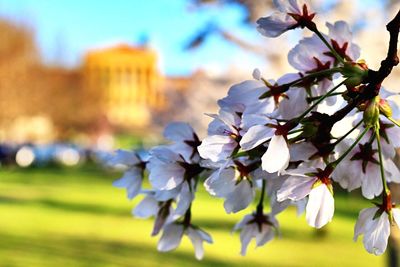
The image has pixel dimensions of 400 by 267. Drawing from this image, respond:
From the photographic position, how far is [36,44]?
37250 mm

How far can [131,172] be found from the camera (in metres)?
1.16

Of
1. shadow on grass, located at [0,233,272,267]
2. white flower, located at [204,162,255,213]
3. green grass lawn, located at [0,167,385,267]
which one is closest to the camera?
white flower, located at [204,162,255,213]

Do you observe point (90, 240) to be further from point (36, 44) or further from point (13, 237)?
point (36, 44)

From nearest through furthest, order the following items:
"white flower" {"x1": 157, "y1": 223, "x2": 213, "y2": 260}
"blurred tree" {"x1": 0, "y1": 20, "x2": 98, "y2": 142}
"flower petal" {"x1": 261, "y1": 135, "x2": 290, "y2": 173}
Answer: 1. "flower petal" {"x1": 261, "y1": 135, "x2": 290, "y2": 173}
2. "white flower" {"x1": 157, "y1": 223, "x2": 213, "y2": 260}
3. "blurred tree" {"x1": 0, "y1": 20, "x2": 98, "y2": 142}

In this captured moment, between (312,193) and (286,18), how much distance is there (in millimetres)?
263

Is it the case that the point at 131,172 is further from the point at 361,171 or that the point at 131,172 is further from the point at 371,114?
the point at 371,114

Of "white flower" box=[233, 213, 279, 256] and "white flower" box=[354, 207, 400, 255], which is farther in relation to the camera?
"white flower" box=[233, 213, 279, 256]

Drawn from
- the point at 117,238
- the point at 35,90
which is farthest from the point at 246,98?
the point at 35,90

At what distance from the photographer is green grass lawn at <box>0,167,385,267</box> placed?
7902mm

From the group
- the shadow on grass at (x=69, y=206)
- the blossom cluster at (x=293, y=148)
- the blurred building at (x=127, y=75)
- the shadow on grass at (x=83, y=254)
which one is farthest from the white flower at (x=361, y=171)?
the blurred building at (x=127, y=75)

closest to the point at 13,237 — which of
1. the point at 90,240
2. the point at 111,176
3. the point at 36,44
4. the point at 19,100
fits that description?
the point at 90,240

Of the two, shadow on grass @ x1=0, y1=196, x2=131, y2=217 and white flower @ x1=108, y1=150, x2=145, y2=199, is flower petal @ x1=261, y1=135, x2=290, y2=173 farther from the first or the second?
shadow on grass @ x1=0, y1=196, x2=131, y2=217

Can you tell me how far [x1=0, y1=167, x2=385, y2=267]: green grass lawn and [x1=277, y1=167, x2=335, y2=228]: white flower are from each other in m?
4.21

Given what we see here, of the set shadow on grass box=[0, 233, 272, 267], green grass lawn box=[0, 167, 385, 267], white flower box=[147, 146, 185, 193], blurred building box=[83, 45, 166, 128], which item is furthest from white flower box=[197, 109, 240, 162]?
blurred building box=[83, 45, 166, 128]
